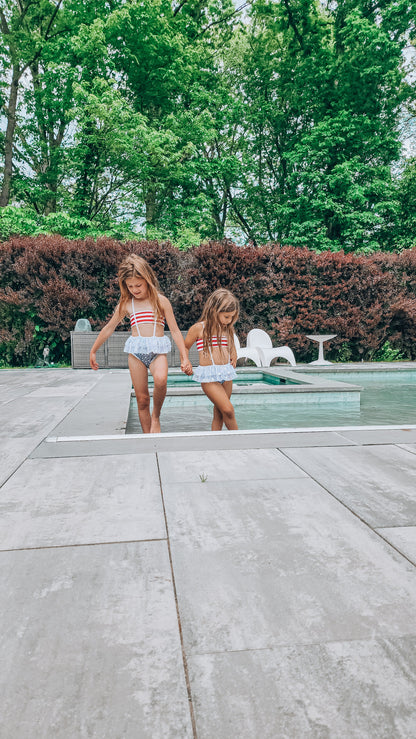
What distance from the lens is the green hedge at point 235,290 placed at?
1262cm

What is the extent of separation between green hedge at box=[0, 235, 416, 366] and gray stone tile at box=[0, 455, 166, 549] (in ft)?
32.8

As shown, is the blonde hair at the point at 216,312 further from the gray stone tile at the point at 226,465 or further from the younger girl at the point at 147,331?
the gray stone tile at the point at 226,465

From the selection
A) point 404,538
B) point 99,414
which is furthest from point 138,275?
point 404,538

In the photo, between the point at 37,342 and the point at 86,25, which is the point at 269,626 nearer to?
the point at 37,342

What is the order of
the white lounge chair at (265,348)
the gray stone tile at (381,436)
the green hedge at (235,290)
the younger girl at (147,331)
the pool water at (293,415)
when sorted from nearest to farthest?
the gray stone tile at (381,436) → the younger girl at (147,331) → the pool water at (293,415) → the white lounge chair at (265,348) → the green hedge at (235,290)

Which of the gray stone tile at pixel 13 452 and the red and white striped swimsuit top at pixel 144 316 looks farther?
the red and white striped swimsuit top at pixel 144 316

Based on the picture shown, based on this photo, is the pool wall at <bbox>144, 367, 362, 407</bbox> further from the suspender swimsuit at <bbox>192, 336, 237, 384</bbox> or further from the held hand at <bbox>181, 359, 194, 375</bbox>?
the held hand at <bbox>181, 359, 194, 375</bbox>

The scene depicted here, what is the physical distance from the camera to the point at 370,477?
3010 mm

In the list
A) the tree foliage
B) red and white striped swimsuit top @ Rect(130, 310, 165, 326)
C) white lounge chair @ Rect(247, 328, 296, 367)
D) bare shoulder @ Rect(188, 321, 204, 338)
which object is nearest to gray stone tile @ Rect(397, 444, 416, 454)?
bare shoulder @ Rect(188, 321, 204, 338)

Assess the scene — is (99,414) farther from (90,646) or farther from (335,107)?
(335,107)

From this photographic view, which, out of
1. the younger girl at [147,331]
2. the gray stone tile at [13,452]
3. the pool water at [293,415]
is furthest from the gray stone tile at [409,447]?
the pool water at [293,415]

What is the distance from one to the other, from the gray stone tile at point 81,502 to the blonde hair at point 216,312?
5.82ft

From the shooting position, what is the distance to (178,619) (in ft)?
5.20

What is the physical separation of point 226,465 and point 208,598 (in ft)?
5.19
